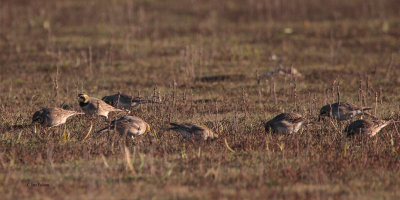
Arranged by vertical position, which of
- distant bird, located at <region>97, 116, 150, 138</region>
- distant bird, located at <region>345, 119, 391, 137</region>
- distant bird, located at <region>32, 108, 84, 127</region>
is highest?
distant bird, located at <region>32, 108, 84, 127</region>

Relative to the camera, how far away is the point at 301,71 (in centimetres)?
2180

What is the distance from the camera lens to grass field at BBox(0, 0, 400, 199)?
30.3 ft

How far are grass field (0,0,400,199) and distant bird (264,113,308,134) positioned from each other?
0.26 meters

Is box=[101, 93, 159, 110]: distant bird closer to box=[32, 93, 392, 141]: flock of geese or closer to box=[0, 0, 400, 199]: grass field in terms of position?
box=[0, 0, 400, 199]: grass field

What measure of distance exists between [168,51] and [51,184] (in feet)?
53.8

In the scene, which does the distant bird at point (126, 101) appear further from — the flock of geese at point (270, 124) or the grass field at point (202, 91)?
the flock of geese at point (270, 124)

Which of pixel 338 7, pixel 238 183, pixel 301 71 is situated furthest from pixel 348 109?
pixel 338 7

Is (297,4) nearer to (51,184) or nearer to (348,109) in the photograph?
(348,109)

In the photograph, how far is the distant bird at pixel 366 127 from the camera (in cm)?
1161

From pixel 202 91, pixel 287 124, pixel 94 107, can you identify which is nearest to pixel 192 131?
pixel 287 124

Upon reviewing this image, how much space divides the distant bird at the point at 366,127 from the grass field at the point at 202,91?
8.3 inches

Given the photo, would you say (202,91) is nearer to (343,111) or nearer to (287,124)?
(343,111)

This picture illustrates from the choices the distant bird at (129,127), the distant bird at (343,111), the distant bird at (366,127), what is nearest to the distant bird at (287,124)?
the distant bird at (366,127)

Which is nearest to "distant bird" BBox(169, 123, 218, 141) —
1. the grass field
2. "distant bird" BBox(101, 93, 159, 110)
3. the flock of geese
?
the flock of geese
